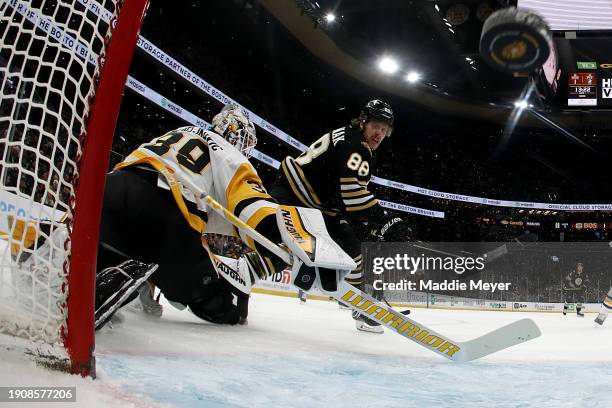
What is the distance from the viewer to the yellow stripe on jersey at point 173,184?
1.64 metres

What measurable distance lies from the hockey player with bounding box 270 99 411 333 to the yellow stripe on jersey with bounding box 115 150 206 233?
3.57 feet

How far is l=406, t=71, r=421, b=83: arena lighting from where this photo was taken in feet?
41.1

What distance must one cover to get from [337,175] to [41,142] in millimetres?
1923

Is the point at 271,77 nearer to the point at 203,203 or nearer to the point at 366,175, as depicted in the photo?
the point at 366,175

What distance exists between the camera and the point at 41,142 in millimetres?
898

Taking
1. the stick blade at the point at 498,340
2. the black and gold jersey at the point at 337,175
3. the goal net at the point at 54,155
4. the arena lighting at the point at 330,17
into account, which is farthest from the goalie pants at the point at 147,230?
the arena lighting at the point at 330,17

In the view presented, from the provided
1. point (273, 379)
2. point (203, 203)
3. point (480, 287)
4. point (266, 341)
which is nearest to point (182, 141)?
point (203, 203)

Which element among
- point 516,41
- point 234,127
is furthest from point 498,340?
point 234,127

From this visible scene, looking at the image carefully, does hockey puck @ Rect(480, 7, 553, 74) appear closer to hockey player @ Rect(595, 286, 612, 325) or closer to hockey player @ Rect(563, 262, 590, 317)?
hockey player @ Rect(595, 286, 612, 325)

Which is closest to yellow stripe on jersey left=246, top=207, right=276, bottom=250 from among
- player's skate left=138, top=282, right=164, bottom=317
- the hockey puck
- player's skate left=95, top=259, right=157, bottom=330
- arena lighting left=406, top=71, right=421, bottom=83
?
player's skate left=95, top=259, right=157, bottom=330

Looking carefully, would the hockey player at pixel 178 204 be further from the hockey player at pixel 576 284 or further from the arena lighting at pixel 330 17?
the arena lighting at pixel 330 17

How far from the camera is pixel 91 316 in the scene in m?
0.89

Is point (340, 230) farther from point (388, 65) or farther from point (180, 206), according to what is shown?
point (388, 65)

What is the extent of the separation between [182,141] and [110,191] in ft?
0.86
